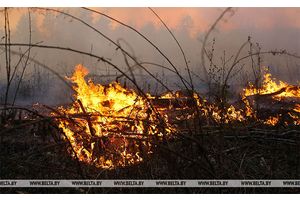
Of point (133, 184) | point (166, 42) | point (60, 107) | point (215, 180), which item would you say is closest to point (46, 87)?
point (60, 107)

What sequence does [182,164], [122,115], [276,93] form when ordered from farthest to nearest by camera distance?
1. [276,93]
2. [122,115]
3. [182,164]

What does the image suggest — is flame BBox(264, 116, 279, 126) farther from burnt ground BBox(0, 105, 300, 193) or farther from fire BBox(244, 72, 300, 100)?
burnt ground BBox(0, 105, 300, 193)

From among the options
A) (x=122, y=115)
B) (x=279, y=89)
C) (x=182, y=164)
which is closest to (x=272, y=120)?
(x=279, y=89)

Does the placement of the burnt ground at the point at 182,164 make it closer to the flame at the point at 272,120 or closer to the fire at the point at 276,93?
the flame at the point at 272,120

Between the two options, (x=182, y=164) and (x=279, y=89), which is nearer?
(x=182, y=164)

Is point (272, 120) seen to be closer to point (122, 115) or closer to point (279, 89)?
point (279, 89)

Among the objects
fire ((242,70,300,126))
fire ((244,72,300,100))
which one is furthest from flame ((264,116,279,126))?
fire ((244,72,300,100))

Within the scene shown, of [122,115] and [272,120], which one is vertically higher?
[122,115]

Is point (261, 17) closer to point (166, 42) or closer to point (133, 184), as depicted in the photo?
point (166, 42)

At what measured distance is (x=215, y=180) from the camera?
318cm

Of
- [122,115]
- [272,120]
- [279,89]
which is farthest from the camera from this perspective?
[279,89]

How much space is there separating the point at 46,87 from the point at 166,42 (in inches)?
46.3

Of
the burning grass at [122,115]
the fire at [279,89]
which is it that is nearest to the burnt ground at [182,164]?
the burning grass at [122,115]

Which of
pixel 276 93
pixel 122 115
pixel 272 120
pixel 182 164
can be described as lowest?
pixel 182 164
